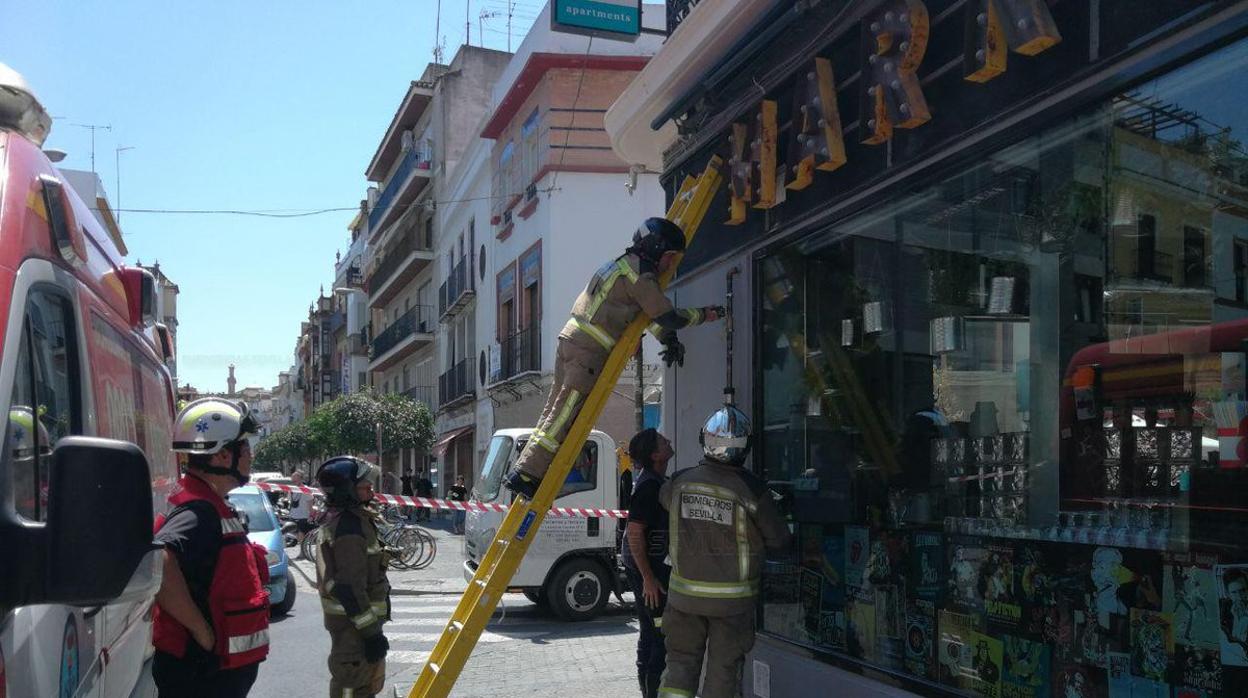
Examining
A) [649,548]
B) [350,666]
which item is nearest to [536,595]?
[649,548]

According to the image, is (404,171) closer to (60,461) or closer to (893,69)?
(893,69)

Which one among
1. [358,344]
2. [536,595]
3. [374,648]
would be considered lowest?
[536,595]

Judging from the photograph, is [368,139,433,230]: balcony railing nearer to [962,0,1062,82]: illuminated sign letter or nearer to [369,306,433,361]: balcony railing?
[369,306,433,361]: balcony railing

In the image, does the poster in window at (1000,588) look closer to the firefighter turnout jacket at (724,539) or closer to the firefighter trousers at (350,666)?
the firefighter turnout jacket at (724,539)

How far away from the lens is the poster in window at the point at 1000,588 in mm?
4422

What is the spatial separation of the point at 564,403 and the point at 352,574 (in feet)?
4.55

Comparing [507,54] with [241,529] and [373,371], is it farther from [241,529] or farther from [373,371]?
[241,529]

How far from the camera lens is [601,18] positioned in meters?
9.31

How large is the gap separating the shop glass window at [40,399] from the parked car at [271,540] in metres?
8.92

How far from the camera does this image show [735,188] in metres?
6.20

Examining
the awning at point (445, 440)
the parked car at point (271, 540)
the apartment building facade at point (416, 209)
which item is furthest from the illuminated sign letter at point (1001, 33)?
the apartment building facade at point (416, 209)

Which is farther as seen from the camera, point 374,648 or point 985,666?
point 374,648

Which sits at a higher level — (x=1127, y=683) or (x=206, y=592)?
(x=206, y=592)

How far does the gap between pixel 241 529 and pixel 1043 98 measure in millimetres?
3342
